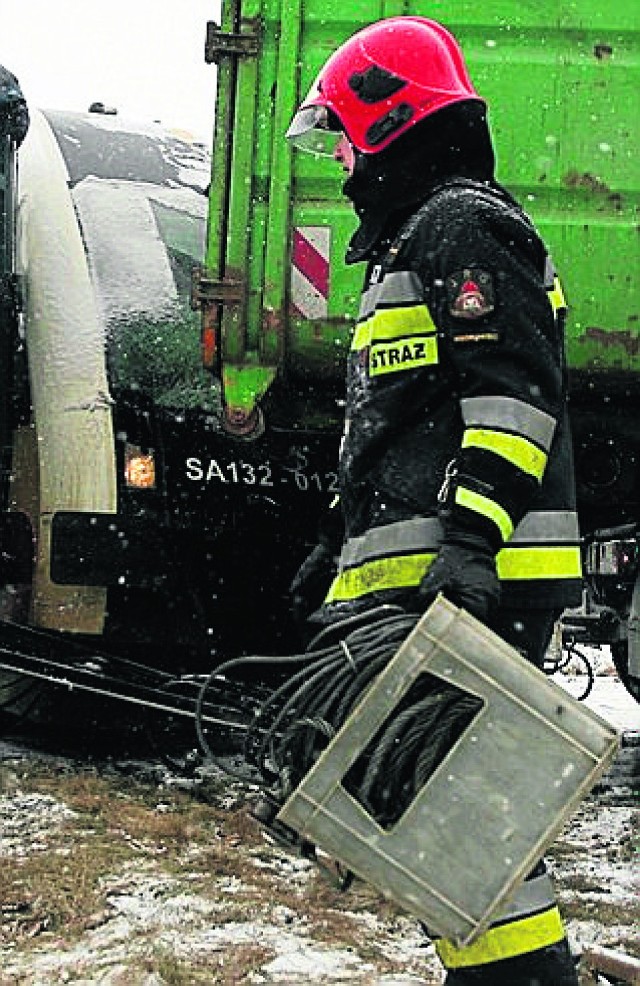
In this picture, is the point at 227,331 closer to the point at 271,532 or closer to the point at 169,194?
the point at 271,532

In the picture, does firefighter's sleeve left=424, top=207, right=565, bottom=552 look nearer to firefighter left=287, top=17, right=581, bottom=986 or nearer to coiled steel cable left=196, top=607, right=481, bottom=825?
firefighter left=287, top=17, right=581, bottom=986

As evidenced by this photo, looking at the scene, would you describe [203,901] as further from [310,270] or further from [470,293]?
[470,293]

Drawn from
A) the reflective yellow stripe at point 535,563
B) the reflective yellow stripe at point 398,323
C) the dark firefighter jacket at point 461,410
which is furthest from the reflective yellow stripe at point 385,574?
the reflective yellow stripe at point 398,323

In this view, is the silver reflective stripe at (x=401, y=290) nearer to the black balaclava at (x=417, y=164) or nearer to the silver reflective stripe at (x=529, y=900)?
the black balaclava at (x=417, y=164)

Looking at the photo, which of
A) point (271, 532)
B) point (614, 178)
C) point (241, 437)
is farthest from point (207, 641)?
point (614, 178)

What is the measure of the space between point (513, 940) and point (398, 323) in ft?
3.28

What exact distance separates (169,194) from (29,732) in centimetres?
202

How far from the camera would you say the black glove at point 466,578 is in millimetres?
2203

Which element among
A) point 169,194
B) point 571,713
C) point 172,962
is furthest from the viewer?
point 169,194

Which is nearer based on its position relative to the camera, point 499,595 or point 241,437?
point 499,595

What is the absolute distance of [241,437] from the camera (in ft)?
13.7

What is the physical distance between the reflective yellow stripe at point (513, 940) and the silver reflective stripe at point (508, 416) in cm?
74

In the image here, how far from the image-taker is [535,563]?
2.42 metres

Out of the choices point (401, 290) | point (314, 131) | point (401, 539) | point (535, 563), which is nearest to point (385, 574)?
point (401, 539)
